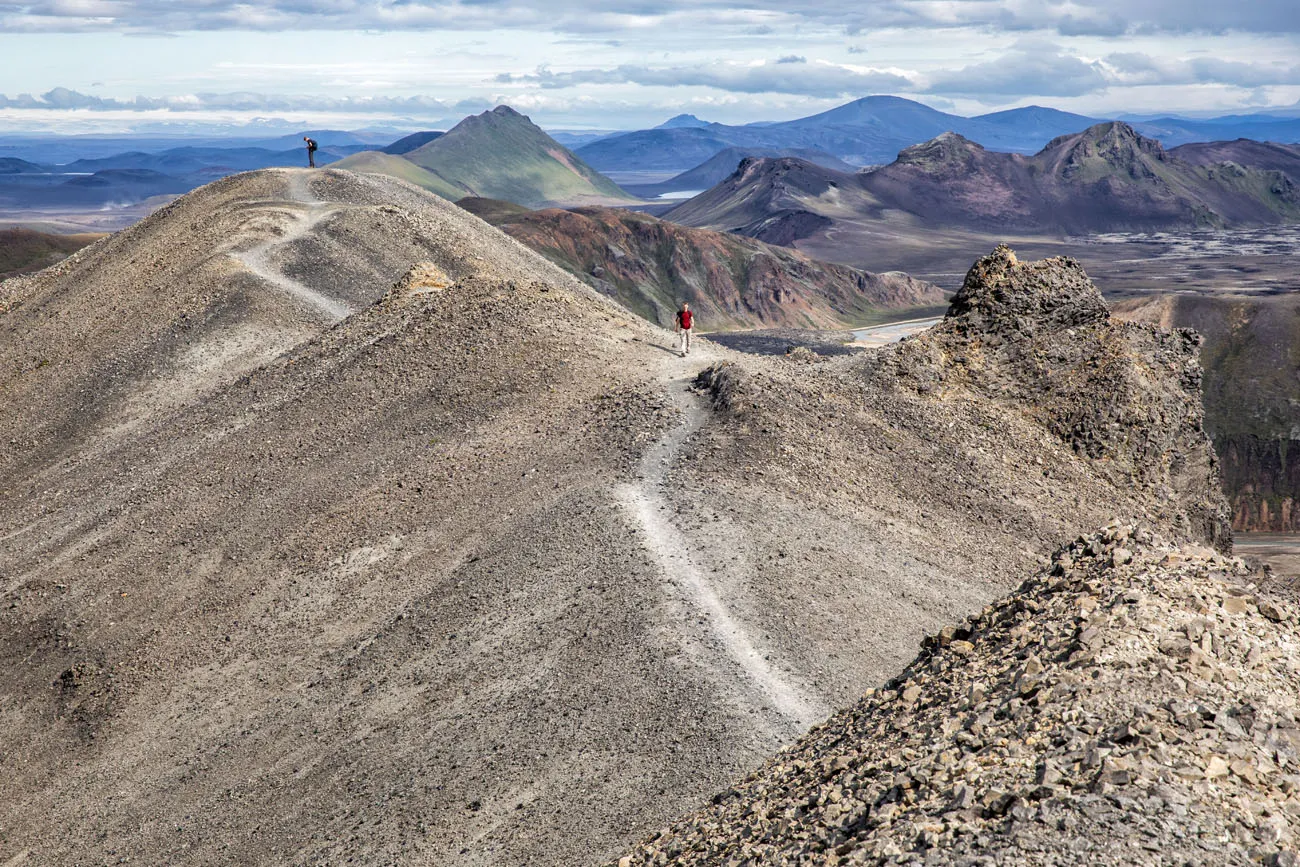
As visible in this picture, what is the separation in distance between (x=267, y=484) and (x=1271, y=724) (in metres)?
28.3

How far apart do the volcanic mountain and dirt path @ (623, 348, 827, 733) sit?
14188 centimetres

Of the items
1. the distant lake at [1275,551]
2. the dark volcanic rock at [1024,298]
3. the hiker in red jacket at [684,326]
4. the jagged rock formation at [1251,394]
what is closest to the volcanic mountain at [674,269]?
the jagged rock formation at [1251,394]

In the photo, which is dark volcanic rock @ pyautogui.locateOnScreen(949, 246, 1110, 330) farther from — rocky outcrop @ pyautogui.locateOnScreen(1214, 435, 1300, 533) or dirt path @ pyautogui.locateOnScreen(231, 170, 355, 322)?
rocky outcrop @ pyautogui.locateOnScreen(1214, 435, 1300, 533)

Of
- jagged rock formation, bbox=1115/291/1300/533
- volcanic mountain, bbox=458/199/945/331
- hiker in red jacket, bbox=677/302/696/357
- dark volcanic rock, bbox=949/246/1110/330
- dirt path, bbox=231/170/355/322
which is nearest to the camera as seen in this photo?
hiker in red jacket, bbox=677/302/696/357

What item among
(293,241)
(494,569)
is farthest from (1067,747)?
(293,241)

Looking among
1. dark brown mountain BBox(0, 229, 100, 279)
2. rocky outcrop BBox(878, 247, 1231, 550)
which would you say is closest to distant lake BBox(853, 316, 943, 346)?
rocky outcrop BBox(878, 247, 1231, 550)

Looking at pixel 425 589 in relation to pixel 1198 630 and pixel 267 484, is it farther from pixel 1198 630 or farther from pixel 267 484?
pixel 1198 630

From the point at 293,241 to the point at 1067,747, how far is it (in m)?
56.0

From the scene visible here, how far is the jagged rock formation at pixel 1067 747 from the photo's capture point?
1157 centimetres

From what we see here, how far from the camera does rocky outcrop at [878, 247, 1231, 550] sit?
3544 centimetres

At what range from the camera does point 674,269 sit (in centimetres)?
18550

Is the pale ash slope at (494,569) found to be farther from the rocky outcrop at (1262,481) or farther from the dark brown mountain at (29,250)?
the dark brown mountain at (29,250)

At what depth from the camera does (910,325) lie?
582 feet

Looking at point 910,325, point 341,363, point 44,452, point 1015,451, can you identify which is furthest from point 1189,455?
point 910,325
